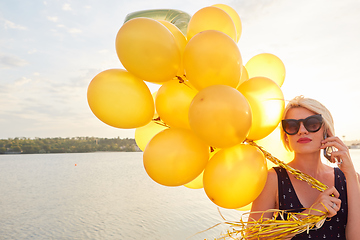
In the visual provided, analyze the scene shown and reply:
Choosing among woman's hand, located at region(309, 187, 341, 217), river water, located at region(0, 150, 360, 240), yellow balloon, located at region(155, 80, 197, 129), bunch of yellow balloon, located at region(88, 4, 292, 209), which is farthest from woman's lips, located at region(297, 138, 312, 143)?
river water, located at region(0, 150, 360, 240)

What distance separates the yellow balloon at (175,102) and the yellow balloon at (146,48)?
13cm

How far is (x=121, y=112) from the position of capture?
4.37 feet

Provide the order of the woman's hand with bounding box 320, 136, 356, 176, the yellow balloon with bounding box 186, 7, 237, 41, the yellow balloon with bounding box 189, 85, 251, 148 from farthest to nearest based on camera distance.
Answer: the yellow balloon with bounding box 186, 7, 237, 41, the woman's hand with bounding box 320, 136, 356, 176, the yellow balloon with bounding box 189, 85, 251, 148

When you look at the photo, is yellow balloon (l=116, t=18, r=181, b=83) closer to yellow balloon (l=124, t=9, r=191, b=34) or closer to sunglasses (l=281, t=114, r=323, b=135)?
sunglasses (l=281, t=114, r=323, b=135)

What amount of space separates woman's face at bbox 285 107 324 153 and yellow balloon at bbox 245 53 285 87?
0.40 meters

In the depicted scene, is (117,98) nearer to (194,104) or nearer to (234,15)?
(194,104)

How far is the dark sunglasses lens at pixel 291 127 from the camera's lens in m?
1.51

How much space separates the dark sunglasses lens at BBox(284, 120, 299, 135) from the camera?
1.51 meters

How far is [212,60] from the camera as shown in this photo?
124 centimetres

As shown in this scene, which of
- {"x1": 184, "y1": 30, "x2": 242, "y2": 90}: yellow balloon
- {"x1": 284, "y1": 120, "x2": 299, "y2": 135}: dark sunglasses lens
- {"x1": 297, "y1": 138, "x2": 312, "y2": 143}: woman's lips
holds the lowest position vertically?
{"x1": 297, "y1": 138, "x2": 312, "y2": 143}: woman's lips

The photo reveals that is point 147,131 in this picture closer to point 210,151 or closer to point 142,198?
point 210,151

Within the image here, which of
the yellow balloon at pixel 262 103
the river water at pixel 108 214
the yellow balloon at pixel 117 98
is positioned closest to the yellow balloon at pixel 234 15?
the yellow balloon at pixel 262 103

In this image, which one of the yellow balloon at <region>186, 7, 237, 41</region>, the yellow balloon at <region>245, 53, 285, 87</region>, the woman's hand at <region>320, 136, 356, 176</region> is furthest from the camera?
the yellow balloon at <region>245, 53, 285, 87</region>

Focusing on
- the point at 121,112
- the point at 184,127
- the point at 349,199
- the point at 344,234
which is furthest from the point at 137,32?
the point at 344,234
